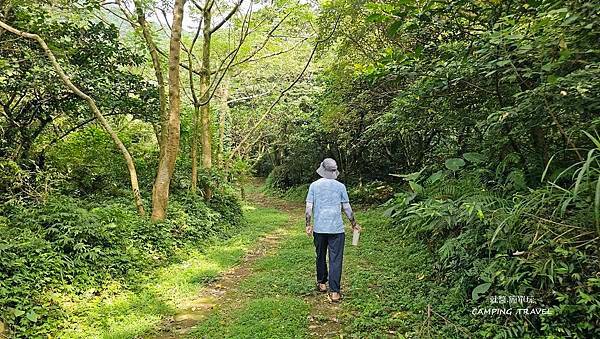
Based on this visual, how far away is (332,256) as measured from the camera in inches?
206

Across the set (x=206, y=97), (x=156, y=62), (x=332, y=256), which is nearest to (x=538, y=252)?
(x=332, y=256)

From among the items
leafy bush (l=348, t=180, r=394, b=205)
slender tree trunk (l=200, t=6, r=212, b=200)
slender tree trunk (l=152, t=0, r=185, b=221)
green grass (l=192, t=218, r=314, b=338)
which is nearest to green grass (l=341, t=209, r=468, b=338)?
green grass (l=192, t=218, r=314, b=338)

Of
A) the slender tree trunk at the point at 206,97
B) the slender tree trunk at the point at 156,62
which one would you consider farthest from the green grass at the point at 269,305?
the slender tree trunk at the point at 206,97

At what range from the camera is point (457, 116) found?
5.53 metres

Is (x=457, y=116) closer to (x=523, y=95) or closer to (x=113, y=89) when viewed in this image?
(x=523, y=95)

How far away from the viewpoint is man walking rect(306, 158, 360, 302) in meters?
5.22

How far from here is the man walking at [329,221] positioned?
522cm

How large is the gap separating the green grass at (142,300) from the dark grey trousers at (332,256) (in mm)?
1805

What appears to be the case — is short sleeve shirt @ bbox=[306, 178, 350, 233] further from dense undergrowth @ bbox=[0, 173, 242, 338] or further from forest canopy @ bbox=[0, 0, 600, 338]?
dense undergrowth @ bbox=[0, 173, 242, 338]

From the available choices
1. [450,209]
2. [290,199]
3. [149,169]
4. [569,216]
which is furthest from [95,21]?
[290,199]

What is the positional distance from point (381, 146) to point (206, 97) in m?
7.26

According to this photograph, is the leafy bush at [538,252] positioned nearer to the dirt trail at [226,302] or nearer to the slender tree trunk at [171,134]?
the dirt trail at [226,302]

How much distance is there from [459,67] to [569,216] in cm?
199

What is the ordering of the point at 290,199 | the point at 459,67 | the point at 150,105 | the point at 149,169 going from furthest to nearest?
the point at 290,199
the point at 149,169
the point at 150,105
the point at 459,67
